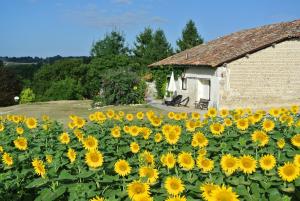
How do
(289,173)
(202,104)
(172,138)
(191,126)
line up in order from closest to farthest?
(289,173) < (172,138) < (191,126) < (202,104)

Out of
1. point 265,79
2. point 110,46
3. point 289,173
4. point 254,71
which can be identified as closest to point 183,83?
point 254,71

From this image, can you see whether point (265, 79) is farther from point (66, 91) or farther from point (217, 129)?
point (66, 91)

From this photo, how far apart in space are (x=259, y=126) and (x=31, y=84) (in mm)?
57528

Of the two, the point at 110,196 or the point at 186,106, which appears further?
the point at 186,106

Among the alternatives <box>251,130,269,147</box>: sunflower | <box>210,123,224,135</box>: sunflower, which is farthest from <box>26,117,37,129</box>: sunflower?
<box>251,130,269,147</box>: sunflower

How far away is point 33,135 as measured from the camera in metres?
5.99

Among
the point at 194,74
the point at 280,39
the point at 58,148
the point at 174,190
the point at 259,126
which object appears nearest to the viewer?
the point at 174,190

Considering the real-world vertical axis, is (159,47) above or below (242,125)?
above

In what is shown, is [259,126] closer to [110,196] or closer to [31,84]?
[110,196]

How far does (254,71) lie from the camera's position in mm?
23906

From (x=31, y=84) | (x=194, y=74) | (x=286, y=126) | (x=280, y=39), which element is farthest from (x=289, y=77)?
(x=31, y=84)

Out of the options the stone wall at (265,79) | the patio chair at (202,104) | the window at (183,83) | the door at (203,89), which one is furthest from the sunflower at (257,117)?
the window at (183,83)

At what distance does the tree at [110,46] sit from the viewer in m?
42.3

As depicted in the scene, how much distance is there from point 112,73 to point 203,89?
565 cm
